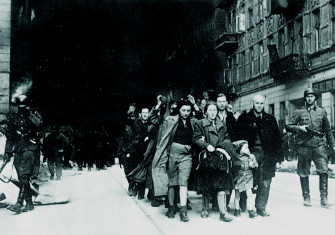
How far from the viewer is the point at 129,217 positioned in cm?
818

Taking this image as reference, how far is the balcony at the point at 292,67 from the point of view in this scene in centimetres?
2550

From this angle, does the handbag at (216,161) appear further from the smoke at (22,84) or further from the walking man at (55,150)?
the smoke at (22,84)

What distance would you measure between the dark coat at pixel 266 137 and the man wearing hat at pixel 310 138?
44.4 inches

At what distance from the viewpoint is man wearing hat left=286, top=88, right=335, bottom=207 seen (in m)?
9.23

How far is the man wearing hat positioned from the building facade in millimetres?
14023

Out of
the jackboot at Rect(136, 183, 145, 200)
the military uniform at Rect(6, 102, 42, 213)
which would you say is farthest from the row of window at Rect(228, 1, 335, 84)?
the military uniform at Rect(6, 102, 42, 213)

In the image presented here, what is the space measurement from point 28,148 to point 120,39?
3250 cm

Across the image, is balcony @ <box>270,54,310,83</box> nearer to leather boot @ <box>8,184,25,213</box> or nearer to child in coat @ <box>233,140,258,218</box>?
child in coat @ <box>233,140,258,218</box>

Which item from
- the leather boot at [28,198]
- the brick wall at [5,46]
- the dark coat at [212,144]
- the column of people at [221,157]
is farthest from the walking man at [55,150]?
the dark coat at [212,144]

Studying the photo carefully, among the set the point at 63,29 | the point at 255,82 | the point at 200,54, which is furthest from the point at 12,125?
the point at 200,54

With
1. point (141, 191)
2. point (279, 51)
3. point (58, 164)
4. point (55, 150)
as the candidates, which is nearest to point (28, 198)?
point (141, 191)

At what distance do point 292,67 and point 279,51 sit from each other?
3837 millimetres

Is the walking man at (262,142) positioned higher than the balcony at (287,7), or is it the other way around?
the balcony at (287,7)

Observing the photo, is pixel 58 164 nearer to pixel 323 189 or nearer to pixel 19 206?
pixel 19 206
